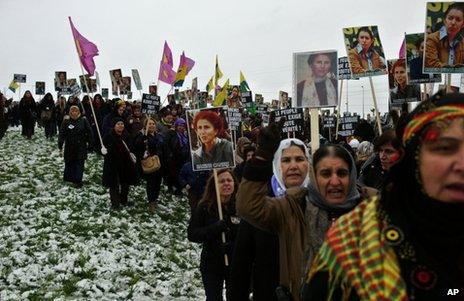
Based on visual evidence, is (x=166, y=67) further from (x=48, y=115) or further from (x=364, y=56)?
(x=48, y=115)

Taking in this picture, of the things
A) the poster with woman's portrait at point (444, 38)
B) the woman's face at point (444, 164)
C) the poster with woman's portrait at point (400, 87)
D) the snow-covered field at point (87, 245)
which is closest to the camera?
the woman's face at point (444, 164)

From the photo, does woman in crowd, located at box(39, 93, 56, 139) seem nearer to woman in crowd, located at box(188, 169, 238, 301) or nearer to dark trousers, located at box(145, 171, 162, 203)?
dark trousers, located at box(145, 171, 162, 203)

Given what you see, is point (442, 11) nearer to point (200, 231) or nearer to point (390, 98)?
point (390, 98)

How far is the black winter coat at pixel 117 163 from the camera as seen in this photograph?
11773 millimetres

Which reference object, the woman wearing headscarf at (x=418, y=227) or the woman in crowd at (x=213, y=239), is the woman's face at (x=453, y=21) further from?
the woman wearing headscarf at (x=418, y=227)

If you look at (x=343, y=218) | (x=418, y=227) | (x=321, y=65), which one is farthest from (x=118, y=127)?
(x=418, y=227)

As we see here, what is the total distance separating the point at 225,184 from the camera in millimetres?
5645

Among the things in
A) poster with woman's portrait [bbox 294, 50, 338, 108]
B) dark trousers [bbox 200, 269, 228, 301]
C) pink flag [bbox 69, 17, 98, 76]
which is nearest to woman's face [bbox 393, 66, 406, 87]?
poster with woman's portrait [bbox 294, 50, 338, 108]

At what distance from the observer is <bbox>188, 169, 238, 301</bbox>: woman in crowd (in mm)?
4938

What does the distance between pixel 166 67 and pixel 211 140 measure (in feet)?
30.9

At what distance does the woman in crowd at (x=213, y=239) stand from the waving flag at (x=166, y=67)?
33.9 ft

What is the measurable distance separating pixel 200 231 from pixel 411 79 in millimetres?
5596

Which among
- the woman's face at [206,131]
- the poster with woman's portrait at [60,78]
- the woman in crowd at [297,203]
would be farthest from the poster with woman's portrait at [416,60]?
the poster with woman's portrait at [60,78]

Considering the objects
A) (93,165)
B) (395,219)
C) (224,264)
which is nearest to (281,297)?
(395,219)
